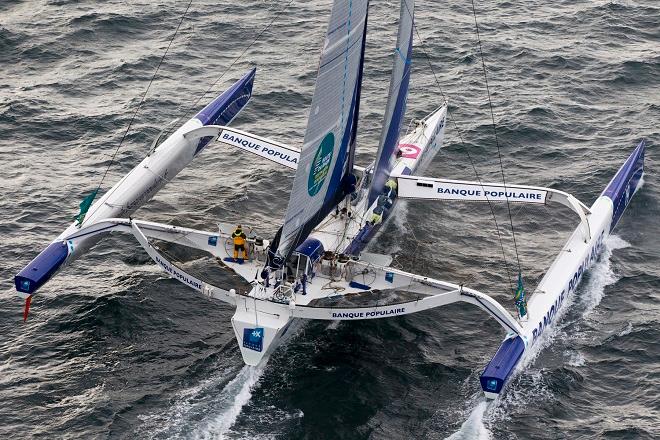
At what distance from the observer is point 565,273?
26.5 m

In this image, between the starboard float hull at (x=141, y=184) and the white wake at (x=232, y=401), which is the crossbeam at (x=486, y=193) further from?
the white wake at (x=232, y=401)

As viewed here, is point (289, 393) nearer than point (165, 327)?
Yes

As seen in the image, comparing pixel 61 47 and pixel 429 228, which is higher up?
pixel 61 47

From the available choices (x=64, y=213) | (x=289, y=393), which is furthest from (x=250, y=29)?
(x=289, y=393)

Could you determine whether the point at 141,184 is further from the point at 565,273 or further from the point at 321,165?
the point at 565,273

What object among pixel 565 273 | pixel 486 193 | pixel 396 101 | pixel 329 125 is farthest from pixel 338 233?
pixel 565 273

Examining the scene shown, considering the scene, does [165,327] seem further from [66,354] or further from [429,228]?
[429,228]

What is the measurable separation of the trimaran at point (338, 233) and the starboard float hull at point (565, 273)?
0.12ft

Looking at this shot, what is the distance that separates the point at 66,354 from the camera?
24.9 meters

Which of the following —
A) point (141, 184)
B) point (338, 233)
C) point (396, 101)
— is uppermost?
point (396, 101)

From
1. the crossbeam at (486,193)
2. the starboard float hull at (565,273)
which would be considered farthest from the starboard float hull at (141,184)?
the starboard float hull at (565,273)

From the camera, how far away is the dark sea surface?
76.5ft

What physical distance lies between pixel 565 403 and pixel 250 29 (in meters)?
21.2

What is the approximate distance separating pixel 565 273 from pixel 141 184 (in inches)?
426
